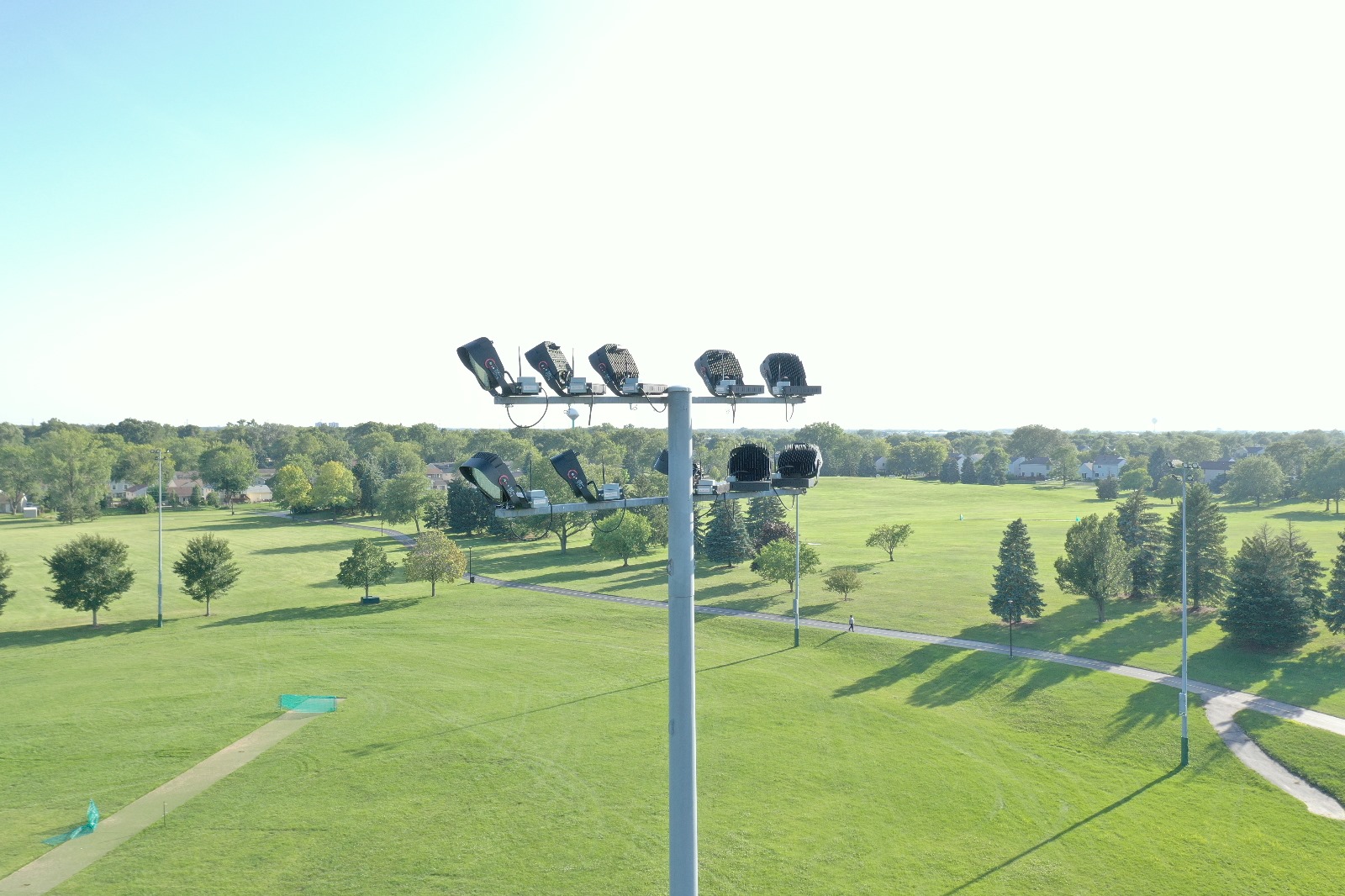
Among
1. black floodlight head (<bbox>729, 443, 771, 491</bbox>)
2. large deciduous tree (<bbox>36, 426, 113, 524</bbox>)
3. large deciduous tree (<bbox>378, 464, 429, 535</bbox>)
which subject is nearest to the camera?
black floodlight head (<bbox>729, 443, 771, 491</bbox>)

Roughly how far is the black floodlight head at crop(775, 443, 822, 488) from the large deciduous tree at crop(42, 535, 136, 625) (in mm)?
53863

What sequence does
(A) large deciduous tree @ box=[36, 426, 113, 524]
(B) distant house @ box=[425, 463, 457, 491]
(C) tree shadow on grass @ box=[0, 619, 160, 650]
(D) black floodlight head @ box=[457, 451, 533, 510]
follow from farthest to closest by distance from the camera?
(B) distant house @ box=[425, 463, 457, 491], (A) large deciduous tree @ box=[36, 426, 113, 524], (C) tree shadow on grass @ box=[0, 619, 160, 650], (D) black floodlight head @ box=[457, 451, 533, 510]

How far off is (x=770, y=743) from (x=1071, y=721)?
13.0 m

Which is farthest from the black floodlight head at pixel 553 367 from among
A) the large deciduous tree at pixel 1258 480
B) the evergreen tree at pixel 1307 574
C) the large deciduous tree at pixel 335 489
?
the large deciduous tree at pixel 1258 480

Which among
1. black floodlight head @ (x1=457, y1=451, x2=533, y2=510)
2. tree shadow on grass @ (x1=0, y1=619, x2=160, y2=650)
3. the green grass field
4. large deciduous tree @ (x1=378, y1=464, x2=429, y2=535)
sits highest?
black floodlight head @ (x1=457, y1=451, x2=533, y2=510)

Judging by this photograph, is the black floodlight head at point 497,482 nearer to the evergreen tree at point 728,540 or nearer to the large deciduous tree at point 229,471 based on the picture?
the evergreen tree at point 728,540

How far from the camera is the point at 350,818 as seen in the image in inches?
819

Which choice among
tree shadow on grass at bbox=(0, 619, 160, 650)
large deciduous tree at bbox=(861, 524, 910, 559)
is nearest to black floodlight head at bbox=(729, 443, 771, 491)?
tree shadow on grass at bbox=(0, 619, 160, 650)

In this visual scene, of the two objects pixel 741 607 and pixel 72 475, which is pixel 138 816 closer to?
pixel 741 607

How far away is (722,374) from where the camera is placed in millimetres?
8172

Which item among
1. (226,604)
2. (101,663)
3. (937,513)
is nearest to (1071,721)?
(101,663)

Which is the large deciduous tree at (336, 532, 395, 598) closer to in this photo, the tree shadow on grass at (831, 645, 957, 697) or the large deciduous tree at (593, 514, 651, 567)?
the large deciduous tree at (593, 514, 651, 567)

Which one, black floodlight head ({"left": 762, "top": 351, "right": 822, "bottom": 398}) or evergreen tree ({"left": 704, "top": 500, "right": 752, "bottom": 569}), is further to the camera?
evergreen tree ({"left": 704, "top": 500, "right": 752, "bottom": 569})

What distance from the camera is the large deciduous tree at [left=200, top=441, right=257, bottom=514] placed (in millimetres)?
119812
